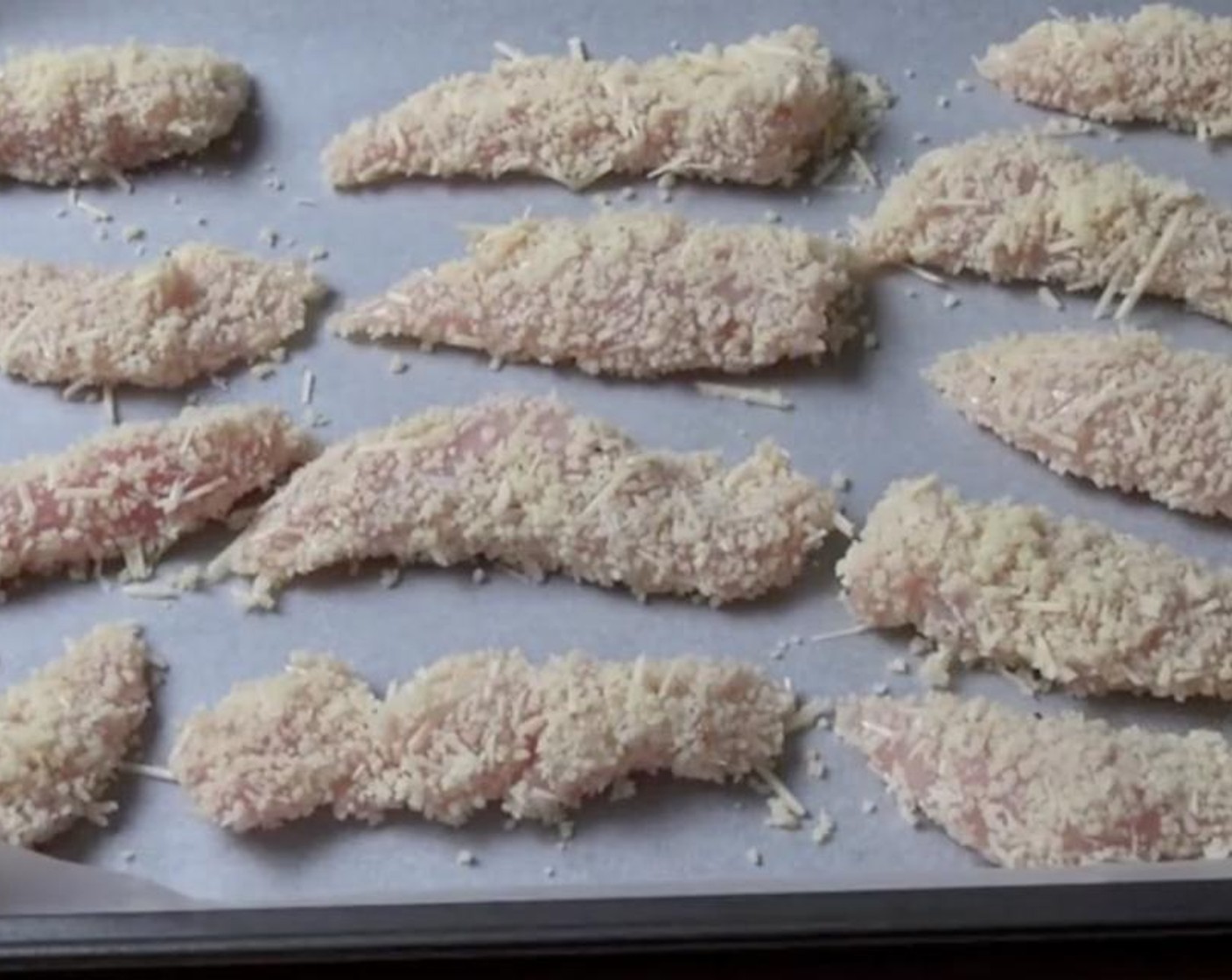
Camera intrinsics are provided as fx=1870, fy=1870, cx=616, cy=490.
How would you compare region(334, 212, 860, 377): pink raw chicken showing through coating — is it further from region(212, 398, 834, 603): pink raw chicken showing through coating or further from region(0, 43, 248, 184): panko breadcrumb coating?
region(0, 43, 248, 184): panko breadcrumb coating

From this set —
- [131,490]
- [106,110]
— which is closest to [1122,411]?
[131,490]

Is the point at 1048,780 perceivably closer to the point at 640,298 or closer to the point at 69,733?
the point at 640,298

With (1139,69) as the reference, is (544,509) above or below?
below

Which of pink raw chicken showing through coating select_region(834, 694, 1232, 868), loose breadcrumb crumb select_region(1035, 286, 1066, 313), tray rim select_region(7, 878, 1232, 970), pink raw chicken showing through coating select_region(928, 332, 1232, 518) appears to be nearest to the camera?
tray rim select_region(7, 878, 1232, 970)

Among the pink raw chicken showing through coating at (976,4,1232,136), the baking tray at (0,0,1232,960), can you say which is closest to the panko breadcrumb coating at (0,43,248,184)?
the baking tray at (0,0,1232,960)

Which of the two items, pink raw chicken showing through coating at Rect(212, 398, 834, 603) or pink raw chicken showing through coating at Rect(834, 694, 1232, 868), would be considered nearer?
pink raw chicken showing through coating at Rect(834, 694, 1232, 868)

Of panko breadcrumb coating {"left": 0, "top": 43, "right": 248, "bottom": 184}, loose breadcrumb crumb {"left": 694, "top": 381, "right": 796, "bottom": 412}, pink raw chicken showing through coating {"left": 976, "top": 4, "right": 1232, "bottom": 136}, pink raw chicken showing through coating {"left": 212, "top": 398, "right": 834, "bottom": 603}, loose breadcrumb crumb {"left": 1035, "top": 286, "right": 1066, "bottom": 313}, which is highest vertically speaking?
pink raw chicken showing through coating {"left": 976, "top": 4, "right": 1232, "bottom": 136}
